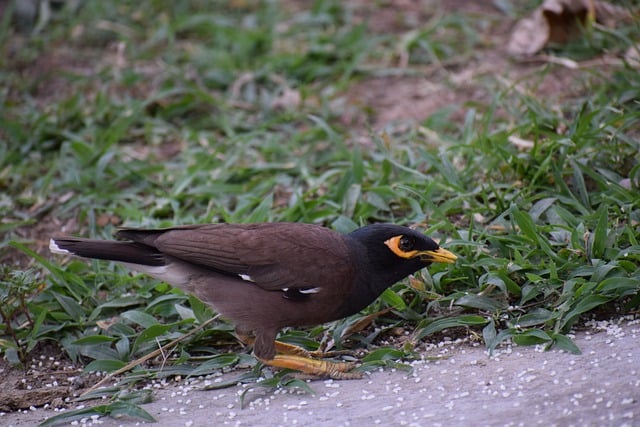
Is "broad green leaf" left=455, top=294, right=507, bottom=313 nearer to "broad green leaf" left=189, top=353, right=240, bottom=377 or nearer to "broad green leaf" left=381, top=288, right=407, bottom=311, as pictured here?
"broad green leaf" left=381, top=288, right=407, bottom=311

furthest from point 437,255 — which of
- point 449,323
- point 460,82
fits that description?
point 460,82

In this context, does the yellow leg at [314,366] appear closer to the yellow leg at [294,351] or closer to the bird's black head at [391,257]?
the yellow leg at [294,351]

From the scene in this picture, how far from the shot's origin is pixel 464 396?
3826 millimetres

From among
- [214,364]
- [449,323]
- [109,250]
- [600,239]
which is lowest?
[214,364]

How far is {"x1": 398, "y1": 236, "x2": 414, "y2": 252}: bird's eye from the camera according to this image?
4496 millimetres

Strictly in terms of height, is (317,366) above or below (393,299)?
below

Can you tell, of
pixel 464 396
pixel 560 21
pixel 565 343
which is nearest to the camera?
pixel 464 396

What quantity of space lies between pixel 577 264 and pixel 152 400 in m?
2.32

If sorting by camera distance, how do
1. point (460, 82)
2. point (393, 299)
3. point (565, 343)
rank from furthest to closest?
point (460, 82), point (393, 299), point (565, 343)

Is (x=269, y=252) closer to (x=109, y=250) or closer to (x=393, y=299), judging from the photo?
(x=393, y=299)

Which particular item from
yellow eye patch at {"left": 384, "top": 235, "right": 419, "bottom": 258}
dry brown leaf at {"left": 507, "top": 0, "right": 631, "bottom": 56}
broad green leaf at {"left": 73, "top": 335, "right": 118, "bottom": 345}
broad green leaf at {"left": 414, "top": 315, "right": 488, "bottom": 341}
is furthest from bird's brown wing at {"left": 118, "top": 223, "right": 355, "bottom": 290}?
dry brown leaf at {"left": 507, "top": 0, "right": 631, "bottom": 56}

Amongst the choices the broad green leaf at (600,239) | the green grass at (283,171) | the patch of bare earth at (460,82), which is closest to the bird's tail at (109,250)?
the green grass at (283,171)

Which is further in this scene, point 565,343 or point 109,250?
point 109,250

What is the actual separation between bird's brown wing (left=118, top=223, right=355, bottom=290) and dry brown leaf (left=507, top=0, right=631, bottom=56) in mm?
3635
